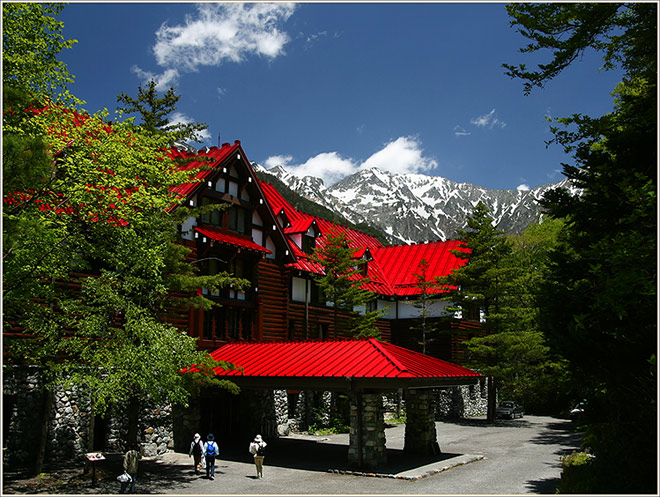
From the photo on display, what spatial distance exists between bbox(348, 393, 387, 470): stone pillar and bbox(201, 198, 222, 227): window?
12454mm

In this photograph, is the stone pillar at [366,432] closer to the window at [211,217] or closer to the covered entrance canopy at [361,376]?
the covered entrance canopy at [361,376]

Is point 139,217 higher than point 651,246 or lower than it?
higher

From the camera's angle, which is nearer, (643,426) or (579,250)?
(643,426)

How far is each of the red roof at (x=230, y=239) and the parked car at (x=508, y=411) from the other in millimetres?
20578

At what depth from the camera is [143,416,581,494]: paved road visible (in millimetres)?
17359

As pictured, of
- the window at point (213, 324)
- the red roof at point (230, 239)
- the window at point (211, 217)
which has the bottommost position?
the window at point (213, 324)

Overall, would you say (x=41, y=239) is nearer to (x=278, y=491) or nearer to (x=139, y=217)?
(x=139, y=217)

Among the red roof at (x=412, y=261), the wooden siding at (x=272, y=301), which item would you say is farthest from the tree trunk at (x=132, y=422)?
the red roof at (x=412, y=261)

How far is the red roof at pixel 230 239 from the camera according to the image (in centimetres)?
2791

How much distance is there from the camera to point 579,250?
18203 mm

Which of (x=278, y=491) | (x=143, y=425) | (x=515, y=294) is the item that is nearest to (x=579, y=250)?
(x=278, y=491)

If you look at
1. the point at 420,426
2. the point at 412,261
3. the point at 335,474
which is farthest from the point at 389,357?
the point at 412,261

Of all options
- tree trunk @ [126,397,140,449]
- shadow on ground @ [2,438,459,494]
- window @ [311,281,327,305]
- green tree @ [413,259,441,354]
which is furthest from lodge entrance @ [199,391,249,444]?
green tree @ [413,259,441,354]

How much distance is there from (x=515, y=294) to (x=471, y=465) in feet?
64.6
